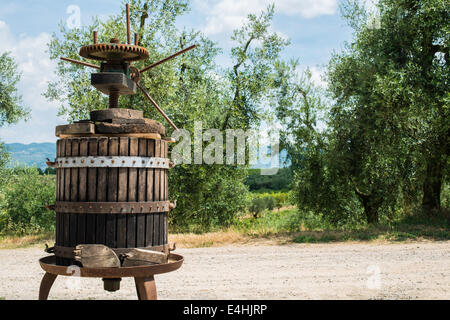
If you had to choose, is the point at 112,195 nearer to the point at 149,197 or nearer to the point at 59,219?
the point at 149,197

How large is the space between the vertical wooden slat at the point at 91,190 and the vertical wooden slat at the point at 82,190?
4cm

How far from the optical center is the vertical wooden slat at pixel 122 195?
4.87 metres

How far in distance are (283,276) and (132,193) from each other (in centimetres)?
428

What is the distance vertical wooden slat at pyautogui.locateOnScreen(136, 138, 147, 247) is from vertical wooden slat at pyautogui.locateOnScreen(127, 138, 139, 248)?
0.05 metres

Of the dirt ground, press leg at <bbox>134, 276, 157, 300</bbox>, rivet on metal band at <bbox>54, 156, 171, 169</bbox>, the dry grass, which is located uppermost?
rivet on metal band at <bbox>54, 156, 171, 169</bbox>

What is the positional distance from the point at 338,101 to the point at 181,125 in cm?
634

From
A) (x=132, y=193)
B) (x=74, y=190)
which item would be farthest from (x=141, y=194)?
(x=74, y=190)

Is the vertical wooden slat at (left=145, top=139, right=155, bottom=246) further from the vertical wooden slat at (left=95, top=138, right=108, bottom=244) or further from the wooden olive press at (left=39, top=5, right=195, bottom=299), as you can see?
the vertical wooden slat at (left=95, top=138, right=108, bottom=244)

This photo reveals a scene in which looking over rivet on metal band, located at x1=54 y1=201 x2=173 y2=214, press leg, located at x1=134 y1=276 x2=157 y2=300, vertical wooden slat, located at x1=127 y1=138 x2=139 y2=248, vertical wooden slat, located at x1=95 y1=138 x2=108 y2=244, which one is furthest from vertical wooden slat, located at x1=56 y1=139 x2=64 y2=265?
press leg, located at x1=134 y1=276 x2=157 y2=300

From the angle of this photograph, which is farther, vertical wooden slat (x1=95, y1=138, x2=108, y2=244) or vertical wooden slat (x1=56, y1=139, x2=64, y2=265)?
vertical wooden slat (x1=56, y1=139, x2=64, y2=265)

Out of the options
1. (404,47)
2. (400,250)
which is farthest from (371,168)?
(400,250)

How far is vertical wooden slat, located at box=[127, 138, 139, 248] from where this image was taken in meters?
4.90

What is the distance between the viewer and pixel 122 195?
4.87 m

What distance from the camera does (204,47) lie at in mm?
21531
